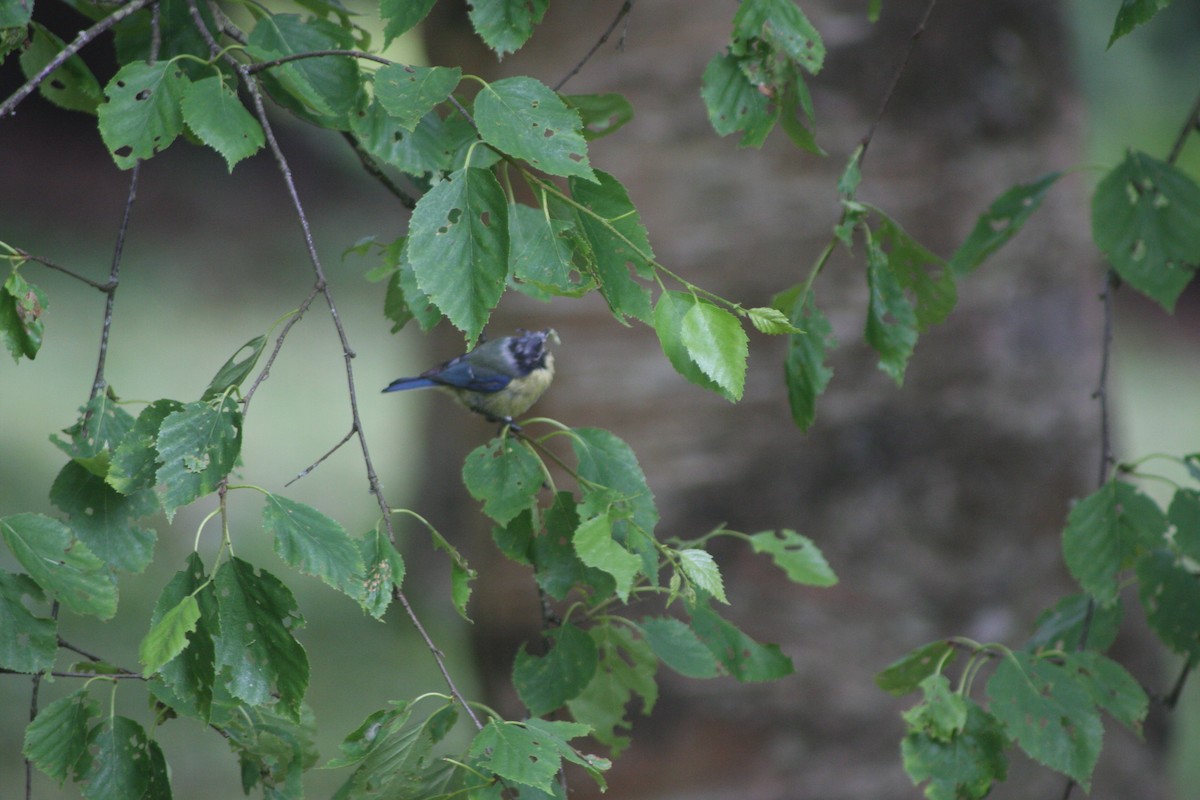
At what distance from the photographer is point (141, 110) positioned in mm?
1213

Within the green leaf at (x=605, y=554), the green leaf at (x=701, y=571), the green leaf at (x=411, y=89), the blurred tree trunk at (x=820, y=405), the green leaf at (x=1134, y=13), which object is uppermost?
the green leaf at (x=1134, y=13)

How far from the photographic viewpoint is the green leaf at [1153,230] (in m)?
1.84

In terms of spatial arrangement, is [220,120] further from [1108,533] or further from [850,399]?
[850,399]

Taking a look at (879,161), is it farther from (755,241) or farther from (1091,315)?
(1091,315)

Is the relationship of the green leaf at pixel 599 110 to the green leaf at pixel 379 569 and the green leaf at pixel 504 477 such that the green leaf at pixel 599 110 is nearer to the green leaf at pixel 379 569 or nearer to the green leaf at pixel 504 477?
the green leaf at pixel 504 477

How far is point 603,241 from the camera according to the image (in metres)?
1.08

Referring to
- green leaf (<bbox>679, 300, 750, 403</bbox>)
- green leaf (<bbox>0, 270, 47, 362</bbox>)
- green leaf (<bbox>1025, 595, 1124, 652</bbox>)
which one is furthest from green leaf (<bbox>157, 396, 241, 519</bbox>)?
green leaf (<bbox>1025, 595, 1124, 652</bbox>)

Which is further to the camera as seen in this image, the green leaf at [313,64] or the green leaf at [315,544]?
the green leaf at [313,64]

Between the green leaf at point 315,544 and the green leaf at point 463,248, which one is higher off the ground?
the green leaf at point 463,248

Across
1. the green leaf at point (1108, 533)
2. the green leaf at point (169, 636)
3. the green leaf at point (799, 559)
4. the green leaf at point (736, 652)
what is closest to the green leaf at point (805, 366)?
the green leaf at point (799, 559)

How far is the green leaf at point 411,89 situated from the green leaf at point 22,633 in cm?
60

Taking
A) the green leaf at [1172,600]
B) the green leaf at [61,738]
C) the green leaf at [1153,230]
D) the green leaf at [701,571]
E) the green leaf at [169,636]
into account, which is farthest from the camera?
the green leaf at [1153,230]

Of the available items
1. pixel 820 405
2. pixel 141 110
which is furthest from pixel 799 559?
pixel 820 405

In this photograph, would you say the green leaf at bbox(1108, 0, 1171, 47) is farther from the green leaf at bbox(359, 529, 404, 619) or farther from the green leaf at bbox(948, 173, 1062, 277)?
the green leaf at bbox(359, 529, 404, 619)
